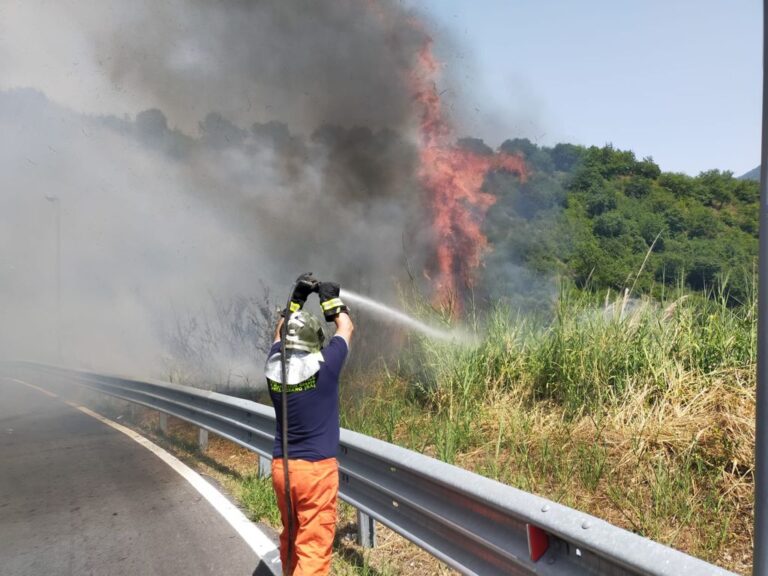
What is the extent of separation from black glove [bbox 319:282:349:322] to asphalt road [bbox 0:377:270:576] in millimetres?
1660

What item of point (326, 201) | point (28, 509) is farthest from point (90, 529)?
point (326, 201)

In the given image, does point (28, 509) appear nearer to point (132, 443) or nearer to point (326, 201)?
point (132, 443)

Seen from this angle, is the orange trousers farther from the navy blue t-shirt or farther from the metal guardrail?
the metal guardrail

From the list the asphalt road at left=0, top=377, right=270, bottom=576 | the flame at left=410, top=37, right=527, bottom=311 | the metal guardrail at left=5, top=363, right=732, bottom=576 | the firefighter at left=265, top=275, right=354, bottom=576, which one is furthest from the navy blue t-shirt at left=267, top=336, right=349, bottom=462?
the flame at left=410, top=37, right=527, bottom=311

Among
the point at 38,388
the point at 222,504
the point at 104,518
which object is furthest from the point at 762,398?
the point at 38,388

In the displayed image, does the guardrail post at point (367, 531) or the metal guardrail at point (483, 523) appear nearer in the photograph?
the metal guardrail at point (483, 523)

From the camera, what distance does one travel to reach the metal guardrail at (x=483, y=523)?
182 cm

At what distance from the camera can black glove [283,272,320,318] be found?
3.09 metres

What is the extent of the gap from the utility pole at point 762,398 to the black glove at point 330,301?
1.78 m

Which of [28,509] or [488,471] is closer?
[488,471]

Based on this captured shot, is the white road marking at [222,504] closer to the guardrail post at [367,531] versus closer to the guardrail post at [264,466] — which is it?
the guardrail post at [264,466]

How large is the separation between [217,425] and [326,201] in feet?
27.5

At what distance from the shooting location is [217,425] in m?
6.37

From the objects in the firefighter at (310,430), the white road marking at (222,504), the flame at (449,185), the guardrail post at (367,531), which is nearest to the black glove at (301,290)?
the firefighter at (310,430)
